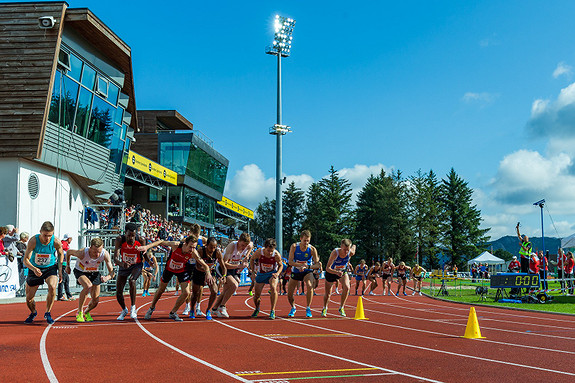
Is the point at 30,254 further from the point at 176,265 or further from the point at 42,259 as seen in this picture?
the point at 176,265

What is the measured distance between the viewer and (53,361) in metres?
7.36

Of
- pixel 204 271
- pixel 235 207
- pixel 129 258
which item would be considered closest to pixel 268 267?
pixel 204 271

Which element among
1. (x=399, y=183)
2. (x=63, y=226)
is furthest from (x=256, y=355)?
(x=399, y=183)

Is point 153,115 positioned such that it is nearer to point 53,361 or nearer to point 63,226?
point 63,226

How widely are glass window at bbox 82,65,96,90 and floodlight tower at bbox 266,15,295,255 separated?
14.6m

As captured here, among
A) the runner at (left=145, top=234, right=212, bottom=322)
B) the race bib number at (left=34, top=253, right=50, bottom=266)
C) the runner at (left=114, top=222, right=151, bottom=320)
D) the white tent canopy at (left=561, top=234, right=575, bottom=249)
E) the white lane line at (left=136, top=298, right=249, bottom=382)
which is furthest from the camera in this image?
the white tent canopy at (left=561, top=234, right=575, bottom=249)

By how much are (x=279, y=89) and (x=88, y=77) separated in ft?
53.8

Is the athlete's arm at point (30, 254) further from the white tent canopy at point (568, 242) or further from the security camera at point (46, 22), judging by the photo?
the white tent canopy at point (568, 242)

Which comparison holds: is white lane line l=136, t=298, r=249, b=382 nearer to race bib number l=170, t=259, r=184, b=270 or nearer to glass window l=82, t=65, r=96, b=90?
race bib number l=170, t=259, r=184, b=270

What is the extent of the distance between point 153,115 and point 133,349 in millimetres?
51220

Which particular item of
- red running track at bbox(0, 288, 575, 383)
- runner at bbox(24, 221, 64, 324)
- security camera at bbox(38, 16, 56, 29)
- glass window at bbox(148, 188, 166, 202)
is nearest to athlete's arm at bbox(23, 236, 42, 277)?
Answer: runner at bbox(24, 221, 64, 324)

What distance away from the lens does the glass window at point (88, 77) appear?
2765 centimetres

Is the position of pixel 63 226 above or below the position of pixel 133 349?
above

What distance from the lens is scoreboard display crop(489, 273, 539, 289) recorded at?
21.0m
